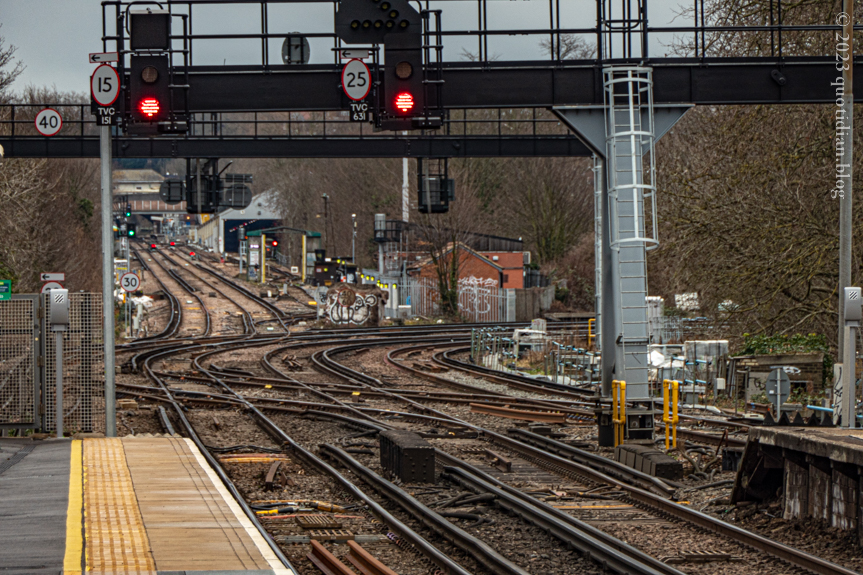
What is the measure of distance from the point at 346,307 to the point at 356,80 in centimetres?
3346

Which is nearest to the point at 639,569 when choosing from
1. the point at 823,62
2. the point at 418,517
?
the point at 418,517

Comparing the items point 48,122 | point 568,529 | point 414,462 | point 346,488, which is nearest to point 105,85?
point 346,488

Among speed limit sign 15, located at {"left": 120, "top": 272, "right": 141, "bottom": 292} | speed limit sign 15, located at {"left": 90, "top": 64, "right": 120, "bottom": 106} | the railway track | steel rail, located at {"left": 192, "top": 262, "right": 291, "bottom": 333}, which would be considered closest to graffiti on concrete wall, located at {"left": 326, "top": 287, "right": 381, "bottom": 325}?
steel rail, located at {"left": 192, "top": 262, "right": 291, "bottom": 333}

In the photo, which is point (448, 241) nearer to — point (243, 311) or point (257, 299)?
point (243, 311)

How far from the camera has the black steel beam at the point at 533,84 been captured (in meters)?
16.2

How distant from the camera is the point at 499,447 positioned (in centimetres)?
1617

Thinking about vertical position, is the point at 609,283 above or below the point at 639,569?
above

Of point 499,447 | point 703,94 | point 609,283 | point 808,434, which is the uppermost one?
point 703,94

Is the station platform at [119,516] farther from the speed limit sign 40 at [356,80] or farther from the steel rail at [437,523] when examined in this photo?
the speed limit sign 40 at [356,80]

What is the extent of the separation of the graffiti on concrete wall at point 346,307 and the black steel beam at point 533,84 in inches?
1276

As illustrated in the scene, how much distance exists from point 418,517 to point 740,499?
11.9 ft

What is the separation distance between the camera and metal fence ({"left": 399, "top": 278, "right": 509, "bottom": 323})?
2076 inches

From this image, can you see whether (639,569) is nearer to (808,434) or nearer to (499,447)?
(808,434)

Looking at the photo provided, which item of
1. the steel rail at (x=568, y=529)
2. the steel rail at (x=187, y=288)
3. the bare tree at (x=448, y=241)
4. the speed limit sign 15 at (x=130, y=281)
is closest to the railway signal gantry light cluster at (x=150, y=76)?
the steel rail at (x=568, y=529)
